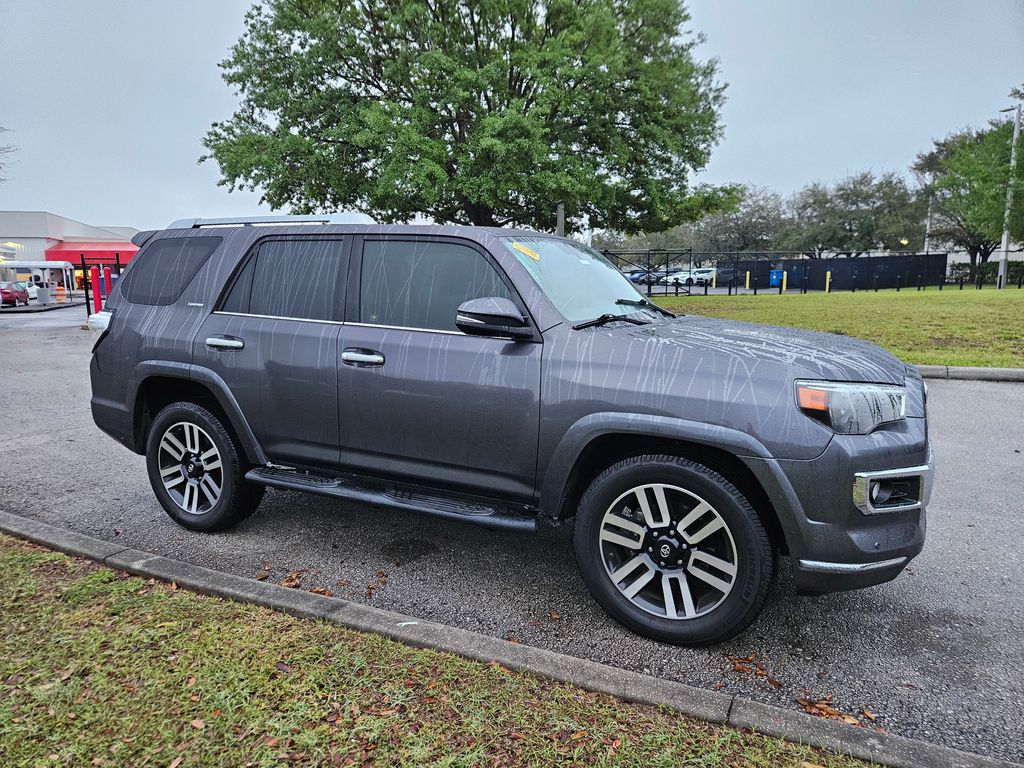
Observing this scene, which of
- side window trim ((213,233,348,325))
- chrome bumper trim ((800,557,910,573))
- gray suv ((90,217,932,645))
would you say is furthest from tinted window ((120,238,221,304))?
chrome bumper trim ((800,557,910,573))

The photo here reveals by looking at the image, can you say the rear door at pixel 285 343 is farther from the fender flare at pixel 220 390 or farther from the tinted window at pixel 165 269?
the tinted window at pixel 165 269

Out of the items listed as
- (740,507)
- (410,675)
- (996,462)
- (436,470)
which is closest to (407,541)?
(436,470)

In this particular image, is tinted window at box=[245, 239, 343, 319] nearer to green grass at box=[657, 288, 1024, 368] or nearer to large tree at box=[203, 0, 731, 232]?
green grass at box=[657, 288, 1024, 368]

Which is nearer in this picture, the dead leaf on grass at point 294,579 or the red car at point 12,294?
the dead leaf on grass at point 294,579

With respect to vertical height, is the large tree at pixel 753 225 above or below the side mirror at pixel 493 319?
above

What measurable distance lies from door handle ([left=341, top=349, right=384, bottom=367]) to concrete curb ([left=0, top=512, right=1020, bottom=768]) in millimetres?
1168

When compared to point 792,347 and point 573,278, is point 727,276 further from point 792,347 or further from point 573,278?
point 792,347

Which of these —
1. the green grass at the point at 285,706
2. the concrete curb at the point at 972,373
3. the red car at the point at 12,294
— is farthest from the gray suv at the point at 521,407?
the red car at the point at 12,294

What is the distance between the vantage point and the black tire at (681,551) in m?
2.74

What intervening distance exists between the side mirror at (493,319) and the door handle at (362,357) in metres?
0.52

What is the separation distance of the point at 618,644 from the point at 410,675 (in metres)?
0.95

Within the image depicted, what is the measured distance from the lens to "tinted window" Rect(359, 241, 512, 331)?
3494mm

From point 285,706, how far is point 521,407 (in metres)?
1.54

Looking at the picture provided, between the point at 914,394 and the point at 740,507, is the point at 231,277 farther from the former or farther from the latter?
the point at 914,394
